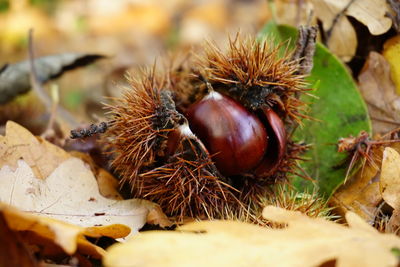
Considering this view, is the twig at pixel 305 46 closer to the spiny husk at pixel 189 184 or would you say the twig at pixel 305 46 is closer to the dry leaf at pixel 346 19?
the dry leaf at pixel 346 19

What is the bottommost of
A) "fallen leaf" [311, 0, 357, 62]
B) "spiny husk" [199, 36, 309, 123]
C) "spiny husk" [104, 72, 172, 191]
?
"spiny husk" [104, 72, 172, 191]

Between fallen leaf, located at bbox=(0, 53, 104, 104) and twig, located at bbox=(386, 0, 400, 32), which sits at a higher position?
twig, located at bbox=(386, 0, 400, 32)

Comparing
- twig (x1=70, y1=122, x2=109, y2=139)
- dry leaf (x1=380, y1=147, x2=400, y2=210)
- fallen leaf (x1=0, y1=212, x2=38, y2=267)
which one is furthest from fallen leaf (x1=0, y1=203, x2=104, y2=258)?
dry leaf (x1=380, y1=147, x2=400, y2=210)

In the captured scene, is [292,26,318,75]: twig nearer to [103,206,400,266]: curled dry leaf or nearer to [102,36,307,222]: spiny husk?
[102,36,307,222]: spiny husk

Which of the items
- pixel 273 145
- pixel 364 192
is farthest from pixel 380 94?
pixel 273 145

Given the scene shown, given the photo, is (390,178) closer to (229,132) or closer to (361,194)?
(361,194)

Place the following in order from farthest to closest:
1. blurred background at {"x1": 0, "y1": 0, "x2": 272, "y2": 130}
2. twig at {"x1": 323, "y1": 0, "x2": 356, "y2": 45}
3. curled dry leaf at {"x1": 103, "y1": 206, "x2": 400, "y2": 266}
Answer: blurred background at {"x1": 0, "y1": 0, "x2": 272, "y2": 130} < twig at {"x1": 323, "y1": 0, "x2": 356, "y2": 45} < curled dry leaf at {"x1": 103, "y1": 206, "x2": 400, "y2": 266}
